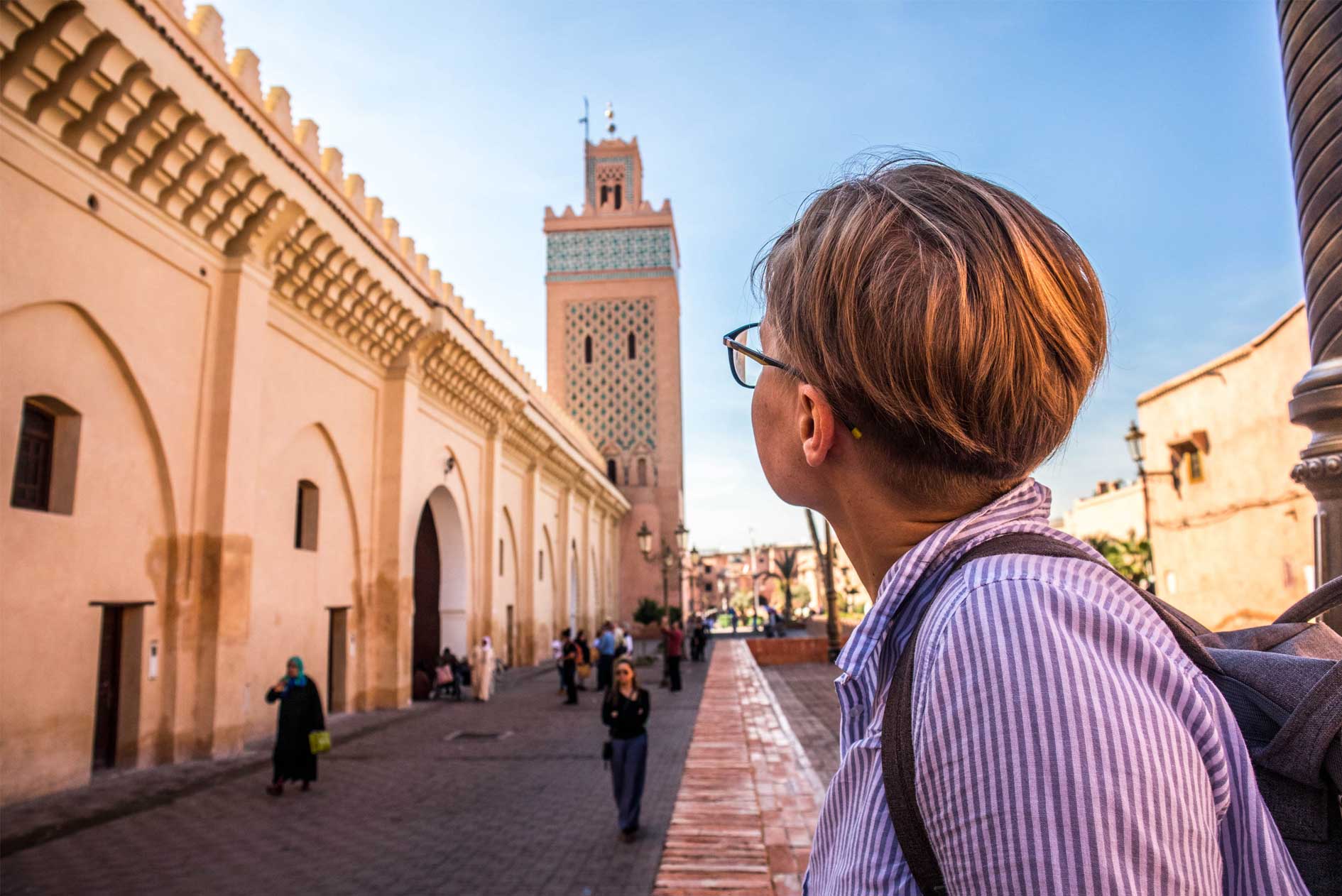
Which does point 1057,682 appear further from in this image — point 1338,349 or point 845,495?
point 1338,349

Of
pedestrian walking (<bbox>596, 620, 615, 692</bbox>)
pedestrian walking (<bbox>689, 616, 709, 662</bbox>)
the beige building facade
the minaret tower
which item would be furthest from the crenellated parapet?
the minaret tower

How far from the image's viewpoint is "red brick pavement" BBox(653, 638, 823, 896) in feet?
14.5

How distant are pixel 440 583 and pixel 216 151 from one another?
32.2 ft

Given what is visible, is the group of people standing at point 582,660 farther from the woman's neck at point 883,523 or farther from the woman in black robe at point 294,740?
the woman's neck at point 883,523

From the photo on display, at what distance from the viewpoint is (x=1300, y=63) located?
1948 millimetres

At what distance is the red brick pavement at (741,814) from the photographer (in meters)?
4.41

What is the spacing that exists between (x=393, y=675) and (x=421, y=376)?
4808 millimetres

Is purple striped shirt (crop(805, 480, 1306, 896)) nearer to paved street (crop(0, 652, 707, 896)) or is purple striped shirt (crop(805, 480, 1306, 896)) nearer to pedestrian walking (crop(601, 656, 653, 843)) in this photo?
paved street (crop(0, 652, 707, 896))

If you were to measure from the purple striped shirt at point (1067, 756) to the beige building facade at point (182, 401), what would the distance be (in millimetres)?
7681

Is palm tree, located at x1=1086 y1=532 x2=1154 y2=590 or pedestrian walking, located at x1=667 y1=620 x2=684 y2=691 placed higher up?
palm tree, located at x1=1086 y1=532 x2=1154 y2=590

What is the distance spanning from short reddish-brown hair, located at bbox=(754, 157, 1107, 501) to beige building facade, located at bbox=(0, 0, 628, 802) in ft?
24.4

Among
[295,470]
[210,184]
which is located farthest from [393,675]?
[210,184]

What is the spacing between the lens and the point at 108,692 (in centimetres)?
796

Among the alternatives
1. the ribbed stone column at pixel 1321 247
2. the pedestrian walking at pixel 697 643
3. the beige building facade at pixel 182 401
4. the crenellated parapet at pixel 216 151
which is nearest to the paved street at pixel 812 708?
the ribbed stone column at pixel 1321 247
